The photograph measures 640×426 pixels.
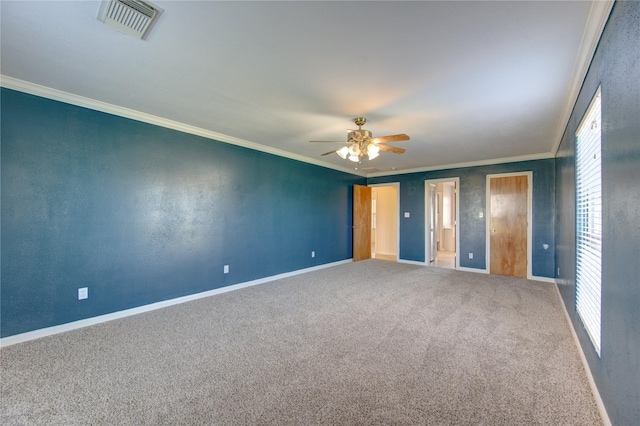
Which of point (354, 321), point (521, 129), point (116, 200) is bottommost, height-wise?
point (354, 321)

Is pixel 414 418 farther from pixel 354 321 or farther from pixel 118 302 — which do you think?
pixel 118 302

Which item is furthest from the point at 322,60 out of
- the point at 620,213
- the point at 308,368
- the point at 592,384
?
the point at 592,384

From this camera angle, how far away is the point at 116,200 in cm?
316

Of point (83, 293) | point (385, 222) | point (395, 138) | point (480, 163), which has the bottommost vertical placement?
point (83, 293)

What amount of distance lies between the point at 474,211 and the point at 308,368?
17.5ft

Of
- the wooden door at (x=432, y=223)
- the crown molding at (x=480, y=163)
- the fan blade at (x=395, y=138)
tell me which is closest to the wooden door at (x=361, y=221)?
the crown molding at (x=480, y=163)

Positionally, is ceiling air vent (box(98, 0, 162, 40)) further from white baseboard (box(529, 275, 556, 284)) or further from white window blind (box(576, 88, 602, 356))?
white baseboard (box(529, 275, 556, 284))

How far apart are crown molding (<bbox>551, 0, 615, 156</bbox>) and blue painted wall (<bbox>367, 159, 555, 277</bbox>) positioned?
276 centimetres

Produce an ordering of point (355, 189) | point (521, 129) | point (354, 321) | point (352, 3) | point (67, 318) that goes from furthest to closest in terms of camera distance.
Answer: point (355, 189) < point (521, 129) < point (354, 321) < point (67, 318) < point (352, 3)

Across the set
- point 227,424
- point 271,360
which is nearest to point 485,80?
point 271,360

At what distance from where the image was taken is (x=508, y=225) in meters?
5.46

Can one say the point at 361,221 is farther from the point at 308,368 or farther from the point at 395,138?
the point at 308,368

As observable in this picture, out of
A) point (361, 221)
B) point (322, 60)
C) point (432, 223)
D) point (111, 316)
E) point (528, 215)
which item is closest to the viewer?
point (322, 60)

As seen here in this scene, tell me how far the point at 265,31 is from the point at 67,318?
3500mm
